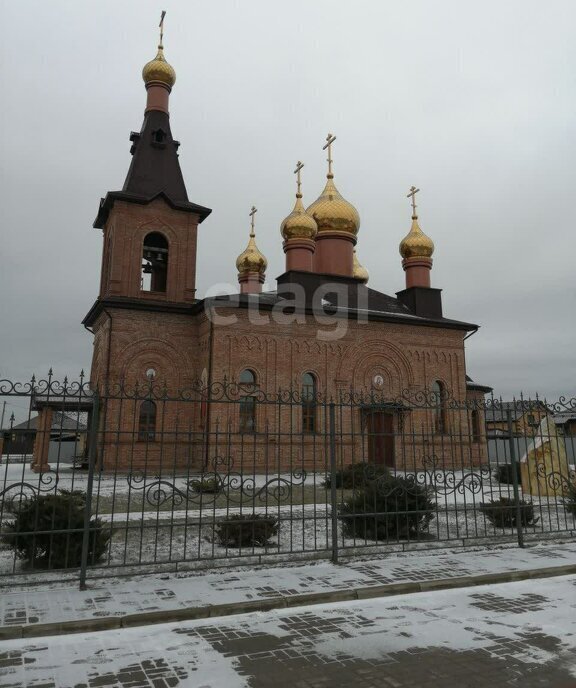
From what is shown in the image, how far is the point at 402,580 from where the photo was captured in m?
5.82

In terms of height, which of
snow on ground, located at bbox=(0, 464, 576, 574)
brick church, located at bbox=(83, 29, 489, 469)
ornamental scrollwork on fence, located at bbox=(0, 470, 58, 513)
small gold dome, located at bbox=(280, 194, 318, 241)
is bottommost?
snow on ground, located at bbox=(0, 464, 576, 574)

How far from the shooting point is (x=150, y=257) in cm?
2128

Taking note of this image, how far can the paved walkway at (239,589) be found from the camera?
4.61 meters

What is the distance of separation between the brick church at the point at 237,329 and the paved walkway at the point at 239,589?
1130cm

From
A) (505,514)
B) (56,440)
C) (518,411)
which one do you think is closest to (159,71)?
(56,440)

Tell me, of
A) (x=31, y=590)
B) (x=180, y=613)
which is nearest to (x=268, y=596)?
(x=180, y=613)

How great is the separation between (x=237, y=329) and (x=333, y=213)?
27.1ft

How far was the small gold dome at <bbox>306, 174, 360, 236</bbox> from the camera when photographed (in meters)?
24.5

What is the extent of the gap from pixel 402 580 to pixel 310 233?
19625 mm

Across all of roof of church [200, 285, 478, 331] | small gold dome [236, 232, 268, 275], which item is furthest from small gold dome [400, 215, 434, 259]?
small gold dome [236, 232, 268, 275]

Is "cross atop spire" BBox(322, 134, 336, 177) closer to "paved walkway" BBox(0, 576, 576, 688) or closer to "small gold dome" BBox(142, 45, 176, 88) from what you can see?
"small gold dome" BBox(142, 45, 176, 88)

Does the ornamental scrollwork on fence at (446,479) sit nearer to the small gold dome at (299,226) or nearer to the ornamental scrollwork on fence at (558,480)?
the ornamental scrollwork on fence at (558,480)

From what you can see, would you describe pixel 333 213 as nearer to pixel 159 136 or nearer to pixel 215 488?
pixel 159 136

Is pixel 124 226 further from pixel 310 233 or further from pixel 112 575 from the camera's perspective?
pixel 112 575
